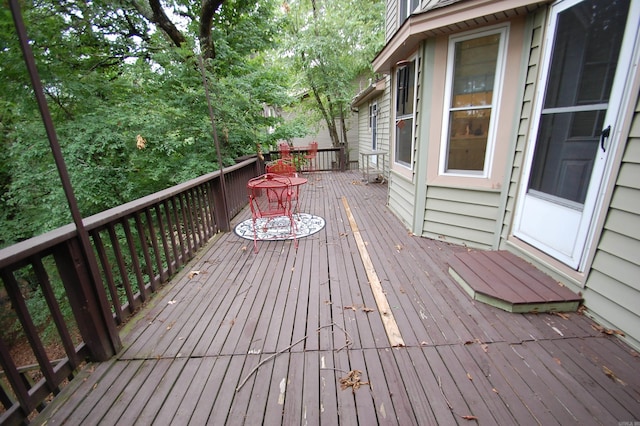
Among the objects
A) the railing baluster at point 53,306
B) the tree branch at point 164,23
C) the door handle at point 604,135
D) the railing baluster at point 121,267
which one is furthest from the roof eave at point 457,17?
the tree branch at point 164,23

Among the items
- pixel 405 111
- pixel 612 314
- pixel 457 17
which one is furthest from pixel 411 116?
pixel 612 314

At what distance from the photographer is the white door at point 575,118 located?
1799mm

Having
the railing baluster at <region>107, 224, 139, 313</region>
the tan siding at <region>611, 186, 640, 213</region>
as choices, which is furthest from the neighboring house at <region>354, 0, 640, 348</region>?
the railing baluster at <region>107, 224, 139, 313</region>

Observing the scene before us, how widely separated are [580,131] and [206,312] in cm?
332

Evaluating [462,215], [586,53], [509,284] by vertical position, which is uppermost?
[586,53]

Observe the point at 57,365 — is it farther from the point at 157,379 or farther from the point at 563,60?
the point at 563,60

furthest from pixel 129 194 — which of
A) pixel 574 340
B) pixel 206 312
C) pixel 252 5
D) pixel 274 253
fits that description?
pixel 574 340

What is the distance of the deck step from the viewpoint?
203 centimetres

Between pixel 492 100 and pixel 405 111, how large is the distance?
53.8 inches

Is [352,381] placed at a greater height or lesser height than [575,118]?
lesser

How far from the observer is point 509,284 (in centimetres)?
223

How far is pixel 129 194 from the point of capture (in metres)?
4.97

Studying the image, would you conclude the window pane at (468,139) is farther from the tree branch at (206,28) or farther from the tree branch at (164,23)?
the tree branch at (164,23)

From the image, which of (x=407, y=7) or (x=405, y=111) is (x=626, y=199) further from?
(x=407, y=7)
